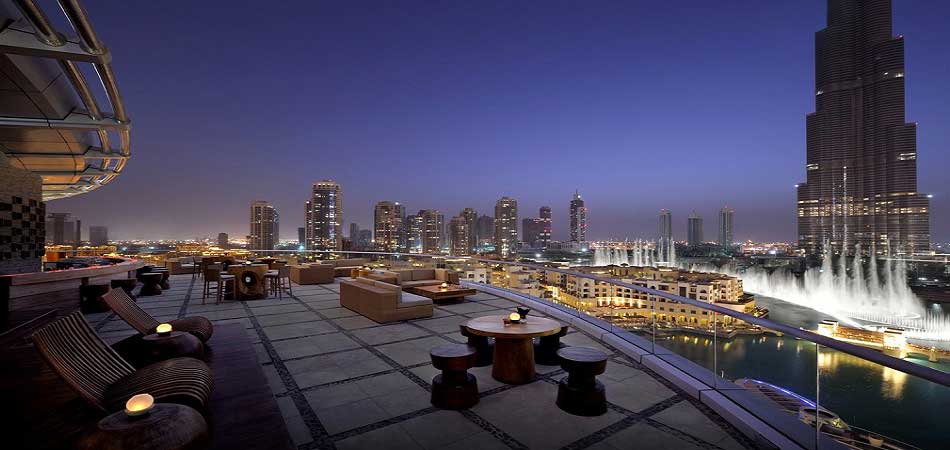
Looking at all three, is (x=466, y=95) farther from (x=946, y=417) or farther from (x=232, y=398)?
(x=232, y=398)

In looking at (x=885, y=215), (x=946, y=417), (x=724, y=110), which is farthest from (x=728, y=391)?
(x=724, y=110)

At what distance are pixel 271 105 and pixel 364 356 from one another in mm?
37900

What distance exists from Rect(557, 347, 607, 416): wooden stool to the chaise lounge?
12.1 feet

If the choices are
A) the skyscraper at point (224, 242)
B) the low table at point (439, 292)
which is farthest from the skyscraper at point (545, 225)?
the low table at point (439, 292)

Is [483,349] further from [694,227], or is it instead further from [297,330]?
[694,227]

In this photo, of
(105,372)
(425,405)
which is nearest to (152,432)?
(105,372)

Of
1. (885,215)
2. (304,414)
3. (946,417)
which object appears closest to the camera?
(304,414)

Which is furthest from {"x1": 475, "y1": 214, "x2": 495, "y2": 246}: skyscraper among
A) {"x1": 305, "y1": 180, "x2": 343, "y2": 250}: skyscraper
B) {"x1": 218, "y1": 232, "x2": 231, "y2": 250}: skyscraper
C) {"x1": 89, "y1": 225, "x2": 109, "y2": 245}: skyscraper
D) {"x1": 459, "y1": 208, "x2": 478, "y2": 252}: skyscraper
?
{"x1": 89, "y1": 225, "x2": 109, "y2": 245}: skyscraper

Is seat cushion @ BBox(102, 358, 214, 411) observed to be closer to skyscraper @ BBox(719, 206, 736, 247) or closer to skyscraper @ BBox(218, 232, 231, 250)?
skyscraper @ BBox(218, 232, 231, 250)

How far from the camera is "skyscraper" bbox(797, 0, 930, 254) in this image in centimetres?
4175

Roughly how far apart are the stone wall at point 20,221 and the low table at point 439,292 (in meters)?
8.92

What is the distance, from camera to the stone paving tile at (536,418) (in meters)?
2.69

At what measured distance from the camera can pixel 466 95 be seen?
3962 cm

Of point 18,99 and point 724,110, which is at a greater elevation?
point 724,110
